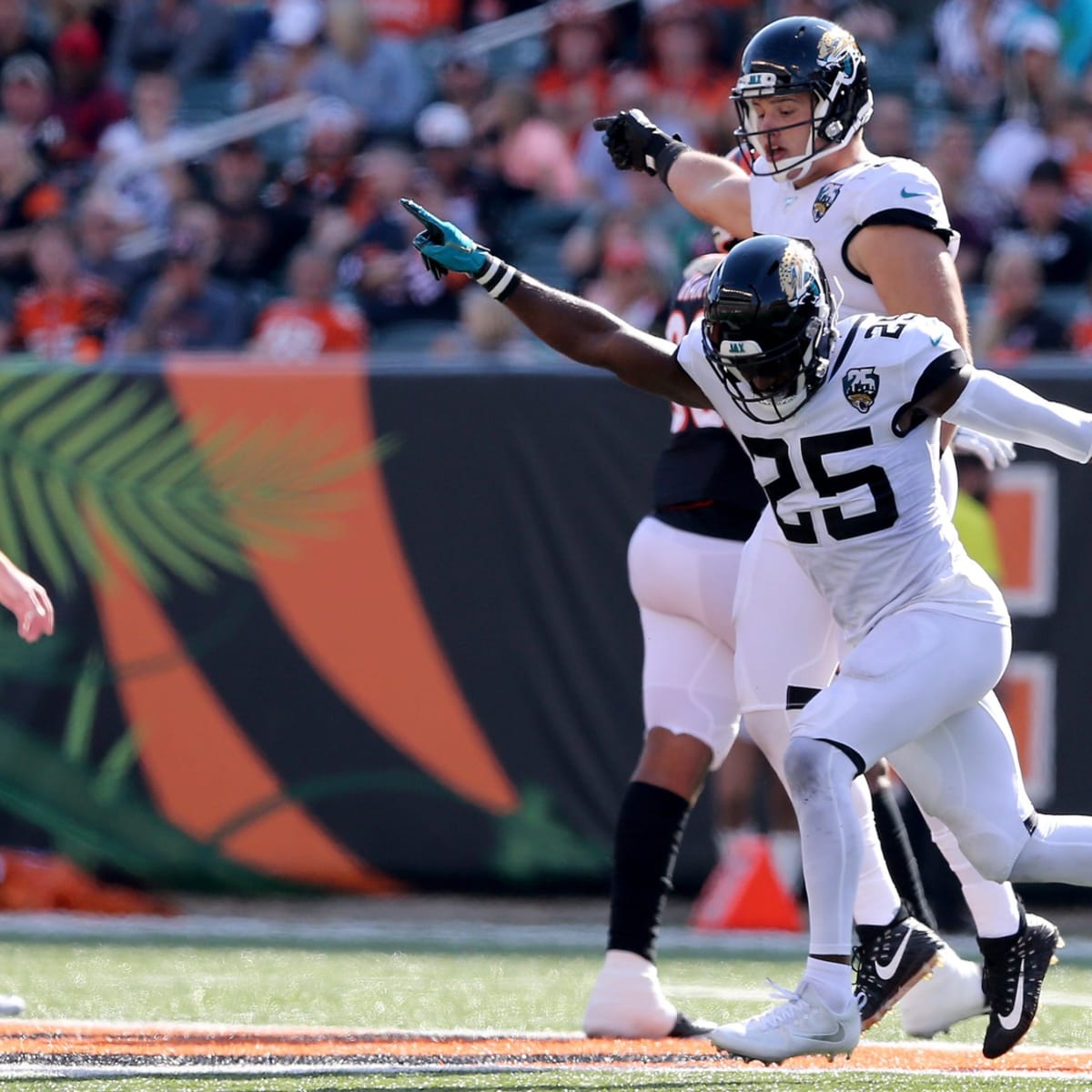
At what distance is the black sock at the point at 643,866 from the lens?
402 centimetres

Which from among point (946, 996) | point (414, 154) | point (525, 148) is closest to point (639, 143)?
point (946, 996)

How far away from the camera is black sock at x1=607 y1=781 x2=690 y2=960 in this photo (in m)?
4.02

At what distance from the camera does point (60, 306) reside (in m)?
8.70

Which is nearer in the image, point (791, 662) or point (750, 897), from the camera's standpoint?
point (791, 662)

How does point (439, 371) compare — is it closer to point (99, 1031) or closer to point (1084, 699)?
point (1084, 699)

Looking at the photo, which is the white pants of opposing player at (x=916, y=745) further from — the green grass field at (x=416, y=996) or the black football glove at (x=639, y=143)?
the black football glove at (x=639, y=143)

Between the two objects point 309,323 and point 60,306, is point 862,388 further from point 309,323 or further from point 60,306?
point 60,306

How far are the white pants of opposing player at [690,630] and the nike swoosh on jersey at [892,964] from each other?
1.81ft

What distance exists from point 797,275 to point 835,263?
44cm

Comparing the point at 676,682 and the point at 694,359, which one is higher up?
the point at 694,359

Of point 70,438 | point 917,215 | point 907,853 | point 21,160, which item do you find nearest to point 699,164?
point 917,215

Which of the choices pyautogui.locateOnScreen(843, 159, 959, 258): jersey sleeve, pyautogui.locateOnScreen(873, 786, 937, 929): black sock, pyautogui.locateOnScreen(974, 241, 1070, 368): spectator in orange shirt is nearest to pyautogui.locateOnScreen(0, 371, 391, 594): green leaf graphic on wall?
pyautogui.locateOnScreen(974, 241, 1070, 368): spectator in orange shirt

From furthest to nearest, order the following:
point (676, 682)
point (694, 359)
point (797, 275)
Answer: point (676, 682) → point (694, 359) → point (797, 275)

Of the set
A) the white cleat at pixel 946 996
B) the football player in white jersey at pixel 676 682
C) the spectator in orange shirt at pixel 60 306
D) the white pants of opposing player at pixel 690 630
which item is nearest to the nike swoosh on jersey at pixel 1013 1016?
the white cleat at pixel 946 996
